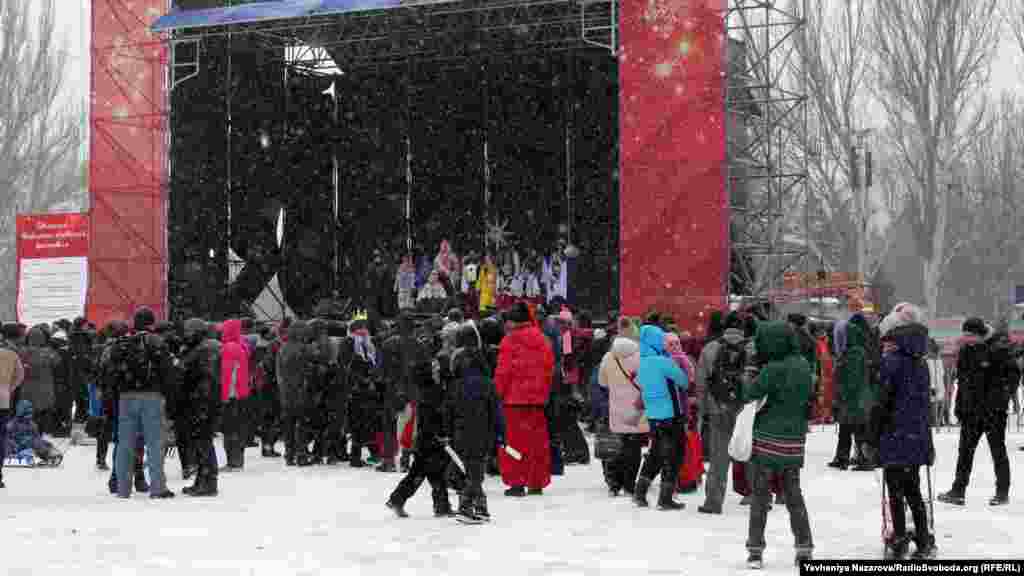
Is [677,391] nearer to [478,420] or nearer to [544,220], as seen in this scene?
[478,420]

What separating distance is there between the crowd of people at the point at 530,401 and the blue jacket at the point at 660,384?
15 millimetres

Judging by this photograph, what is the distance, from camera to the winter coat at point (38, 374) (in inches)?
569

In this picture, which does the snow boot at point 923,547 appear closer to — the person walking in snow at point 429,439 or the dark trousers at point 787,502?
the dark trousers at point 787,502

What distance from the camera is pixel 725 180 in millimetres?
17938

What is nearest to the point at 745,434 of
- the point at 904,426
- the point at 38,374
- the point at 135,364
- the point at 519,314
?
the point at 904,426

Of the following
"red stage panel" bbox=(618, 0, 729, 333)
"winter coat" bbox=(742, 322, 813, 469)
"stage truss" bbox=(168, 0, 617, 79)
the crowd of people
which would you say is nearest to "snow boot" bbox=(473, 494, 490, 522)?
the crowd of people

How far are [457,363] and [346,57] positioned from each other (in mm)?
16326

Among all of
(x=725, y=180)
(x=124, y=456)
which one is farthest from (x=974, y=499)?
(x=725, y=180)

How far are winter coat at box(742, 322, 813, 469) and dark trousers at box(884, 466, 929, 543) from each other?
1.53 feet

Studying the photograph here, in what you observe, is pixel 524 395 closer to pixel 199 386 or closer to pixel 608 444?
pixel 608 444

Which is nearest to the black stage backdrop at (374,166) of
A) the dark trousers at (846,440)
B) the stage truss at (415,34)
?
the stage truss at (415,34)

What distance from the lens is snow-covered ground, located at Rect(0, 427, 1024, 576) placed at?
7480 mm

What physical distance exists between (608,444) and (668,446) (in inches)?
45.8

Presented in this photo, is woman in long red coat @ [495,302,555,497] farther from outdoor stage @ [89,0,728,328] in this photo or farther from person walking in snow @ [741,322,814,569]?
outdoor stage @ [89,0,728,328]
